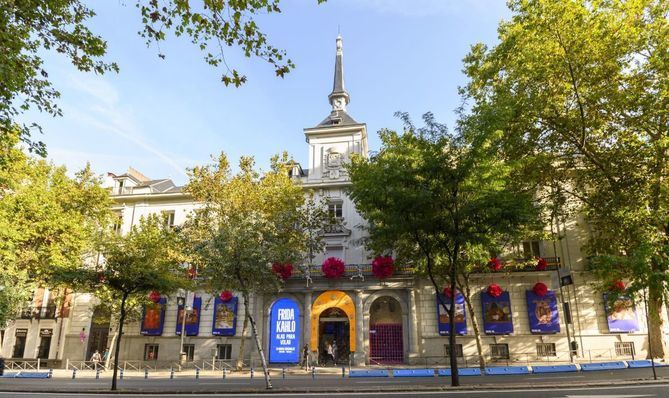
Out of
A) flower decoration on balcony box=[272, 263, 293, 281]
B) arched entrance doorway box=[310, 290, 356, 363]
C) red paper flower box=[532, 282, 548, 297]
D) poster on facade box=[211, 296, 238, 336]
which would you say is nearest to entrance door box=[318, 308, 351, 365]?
arched entrance doorway box=[310, 290, 356, 363]

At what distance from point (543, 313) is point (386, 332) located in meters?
10.2

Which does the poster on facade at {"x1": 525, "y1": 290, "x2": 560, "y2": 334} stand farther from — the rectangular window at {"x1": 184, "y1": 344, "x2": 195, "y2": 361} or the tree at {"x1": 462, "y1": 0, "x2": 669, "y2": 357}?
the rectangular window at {"x1": 184, "y1": 344, "x2": 195, "y2": 361}

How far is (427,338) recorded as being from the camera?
28.7 meters

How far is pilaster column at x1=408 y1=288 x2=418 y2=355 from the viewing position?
2852cm

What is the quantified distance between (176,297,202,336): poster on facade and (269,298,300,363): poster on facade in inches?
217

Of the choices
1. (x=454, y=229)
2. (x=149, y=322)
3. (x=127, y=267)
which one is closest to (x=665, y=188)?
(x=454, y=229)

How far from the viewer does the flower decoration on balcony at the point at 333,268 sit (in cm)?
2942

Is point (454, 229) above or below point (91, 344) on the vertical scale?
above

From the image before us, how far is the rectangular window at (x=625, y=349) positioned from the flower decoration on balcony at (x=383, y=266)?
1425 centimetres

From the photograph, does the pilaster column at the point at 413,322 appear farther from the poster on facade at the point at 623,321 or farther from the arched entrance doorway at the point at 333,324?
the poster on facade at the point at 623,321

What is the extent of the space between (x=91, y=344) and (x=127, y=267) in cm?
2037

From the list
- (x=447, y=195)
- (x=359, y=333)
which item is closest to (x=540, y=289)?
(x=359, y=333)

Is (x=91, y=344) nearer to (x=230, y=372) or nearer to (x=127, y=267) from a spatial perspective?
(x=230, y=372)

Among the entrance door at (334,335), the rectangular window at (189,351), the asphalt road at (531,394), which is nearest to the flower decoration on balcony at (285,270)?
the entrance door at (334,335)
